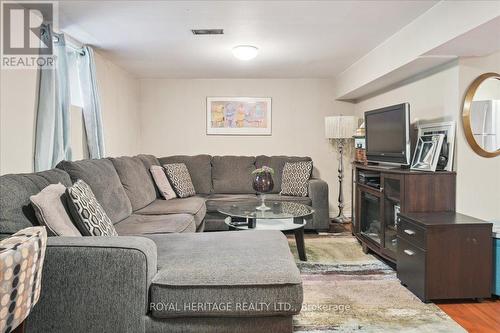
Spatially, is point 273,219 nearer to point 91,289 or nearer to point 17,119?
point 91,289

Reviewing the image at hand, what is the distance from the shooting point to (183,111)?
5.71m

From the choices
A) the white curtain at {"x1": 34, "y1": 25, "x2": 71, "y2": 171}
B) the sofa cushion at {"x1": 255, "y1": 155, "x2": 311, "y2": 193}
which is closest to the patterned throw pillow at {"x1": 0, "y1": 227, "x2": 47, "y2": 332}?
the white curtain at {"x1": 34, "y1": 25, "x2": 71, "y2": 171}

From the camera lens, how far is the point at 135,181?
368 centimetres

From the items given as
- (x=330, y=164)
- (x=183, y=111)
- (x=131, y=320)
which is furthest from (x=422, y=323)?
(x=183, y=111)

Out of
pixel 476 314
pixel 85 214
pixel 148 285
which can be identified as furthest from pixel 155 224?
pixel 476 314

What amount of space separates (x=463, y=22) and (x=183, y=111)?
4158 millimetres

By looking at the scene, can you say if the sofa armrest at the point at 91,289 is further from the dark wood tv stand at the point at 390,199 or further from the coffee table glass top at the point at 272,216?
the dark wood tv stand at the point at 390,199

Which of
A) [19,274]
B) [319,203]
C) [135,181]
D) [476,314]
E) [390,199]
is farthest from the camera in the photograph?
[319,203]

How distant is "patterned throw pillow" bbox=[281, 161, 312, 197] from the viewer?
4773 millimetres

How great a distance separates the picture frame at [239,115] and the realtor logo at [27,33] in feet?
9.56

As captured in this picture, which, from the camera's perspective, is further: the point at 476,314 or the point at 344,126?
the point at 344,126

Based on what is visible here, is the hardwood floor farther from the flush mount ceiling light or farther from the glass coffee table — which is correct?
the flush mount ceiling light

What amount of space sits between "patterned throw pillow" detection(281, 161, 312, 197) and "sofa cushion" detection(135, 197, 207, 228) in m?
1.26

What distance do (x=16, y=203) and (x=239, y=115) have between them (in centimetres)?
413
